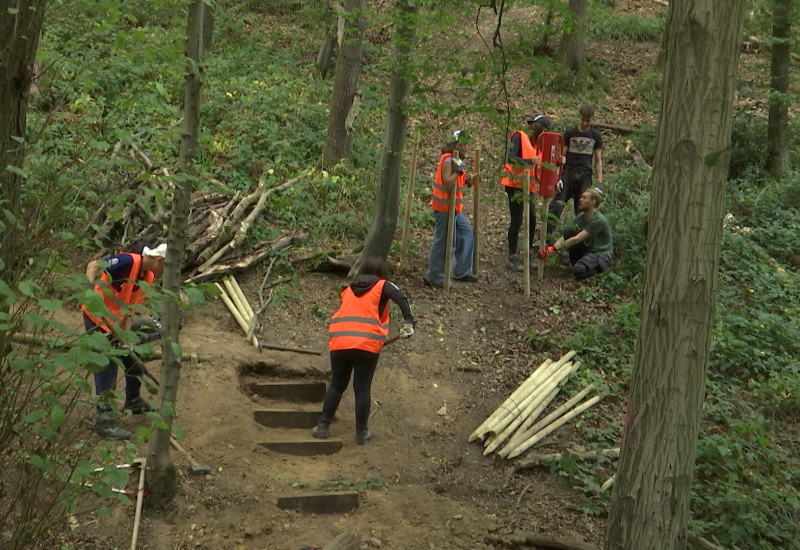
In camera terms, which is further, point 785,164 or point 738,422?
point 785,164

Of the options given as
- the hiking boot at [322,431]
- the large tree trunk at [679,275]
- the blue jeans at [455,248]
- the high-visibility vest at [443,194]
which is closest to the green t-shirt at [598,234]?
the blue jeans at [455,248]

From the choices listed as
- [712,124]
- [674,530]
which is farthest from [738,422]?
[712,124]

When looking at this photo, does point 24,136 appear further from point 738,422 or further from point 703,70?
point 738,422

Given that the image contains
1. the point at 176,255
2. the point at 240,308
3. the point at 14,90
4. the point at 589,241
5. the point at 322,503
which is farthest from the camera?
the point at 589,241

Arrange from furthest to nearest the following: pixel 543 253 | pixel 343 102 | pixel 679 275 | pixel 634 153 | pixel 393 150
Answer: pixel 634 153, pixel 343 102, pixel 543 253, pixel 393 150, pixel 679 275

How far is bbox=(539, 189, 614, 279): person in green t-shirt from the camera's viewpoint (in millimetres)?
11508

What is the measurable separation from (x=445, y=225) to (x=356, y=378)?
3725 mm

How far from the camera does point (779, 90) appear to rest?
14016 millimetres

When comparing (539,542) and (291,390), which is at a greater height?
(291,390)

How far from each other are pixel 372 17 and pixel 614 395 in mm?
5178

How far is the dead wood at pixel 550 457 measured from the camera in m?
7.78

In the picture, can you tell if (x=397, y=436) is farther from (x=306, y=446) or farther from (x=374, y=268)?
(x=374, y=268)

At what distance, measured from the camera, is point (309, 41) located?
19.3 m

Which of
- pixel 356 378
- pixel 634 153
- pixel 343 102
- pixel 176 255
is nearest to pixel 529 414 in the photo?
pixel 356 378
